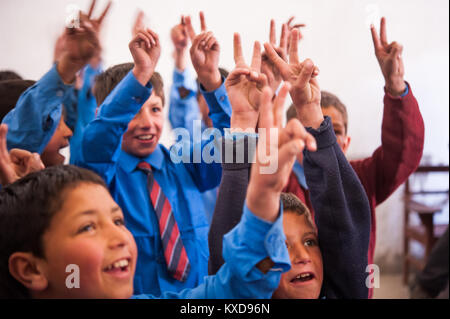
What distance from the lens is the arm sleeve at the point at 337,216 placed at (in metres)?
0.76

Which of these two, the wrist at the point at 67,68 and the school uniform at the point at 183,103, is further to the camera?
the school uniform at the point at 183,103

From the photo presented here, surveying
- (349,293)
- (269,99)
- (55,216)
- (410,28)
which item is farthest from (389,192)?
(410,28)

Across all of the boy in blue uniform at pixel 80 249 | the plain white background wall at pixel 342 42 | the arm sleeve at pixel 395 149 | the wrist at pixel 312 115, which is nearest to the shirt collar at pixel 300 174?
the arm sleeve at pixel 395 149

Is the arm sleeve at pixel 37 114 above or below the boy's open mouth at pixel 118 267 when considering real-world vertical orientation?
above

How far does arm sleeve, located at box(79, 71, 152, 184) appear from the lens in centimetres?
98

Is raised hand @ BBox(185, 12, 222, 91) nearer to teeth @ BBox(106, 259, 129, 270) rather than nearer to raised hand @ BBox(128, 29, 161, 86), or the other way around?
raised hand @ BBox(128, 29, 161, 86)

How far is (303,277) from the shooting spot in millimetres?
793

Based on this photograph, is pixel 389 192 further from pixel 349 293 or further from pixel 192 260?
pixel 192 260

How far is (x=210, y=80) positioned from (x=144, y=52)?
164 mm

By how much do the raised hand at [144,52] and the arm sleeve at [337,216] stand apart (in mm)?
416

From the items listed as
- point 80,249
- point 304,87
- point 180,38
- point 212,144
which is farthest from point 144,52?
point 180,38

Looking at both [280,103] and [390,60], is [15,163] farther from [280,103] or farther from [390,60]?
[390,60]

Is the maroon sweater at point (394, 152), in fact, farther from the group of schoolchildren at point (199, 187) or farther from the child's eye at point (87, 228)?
the child's eye at point (87, 228)

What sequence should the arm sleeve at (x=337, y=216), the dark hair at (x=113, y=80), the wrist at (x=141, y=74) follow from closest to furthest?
the arm sleeve at (x=337, y=216) < the wrist at (x=141, y=74) < the dark hair at (x=113, y=80)
